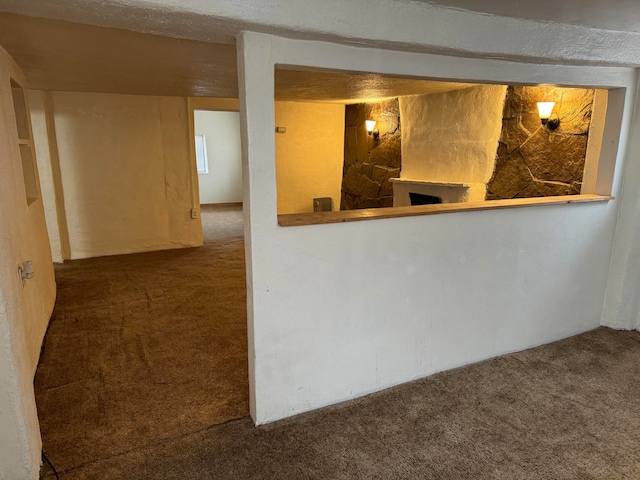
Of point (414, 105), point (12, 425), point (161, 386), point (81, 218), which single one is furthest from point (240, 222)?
point (12, 425)

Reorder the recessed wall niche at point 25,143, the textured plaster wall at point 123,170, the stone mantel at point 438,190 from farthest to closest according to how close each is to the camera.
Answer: the textured plaster wall at point 123,170 → the stone mantel at point 438,190 → the recessed wall niche at point 25,143

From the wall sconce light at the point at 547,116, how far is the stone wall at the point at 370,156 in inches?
74.5

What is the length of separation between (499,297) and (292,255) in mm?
1431

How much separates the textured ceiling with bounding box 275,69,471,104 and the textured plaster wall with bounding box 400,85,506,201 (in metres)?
0.16

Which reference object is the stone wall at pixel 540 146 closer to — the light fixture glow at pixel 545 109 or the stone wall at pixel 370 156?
the light fixture glow at pixel 545 109

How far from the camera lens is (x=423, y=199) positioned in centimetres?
449

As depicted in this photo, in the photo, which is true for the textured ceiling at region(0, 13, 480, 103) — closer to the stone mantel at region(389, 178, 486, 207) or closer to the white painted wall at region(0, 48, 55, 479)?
the white painted wall at region(0, 48, 55, 479)

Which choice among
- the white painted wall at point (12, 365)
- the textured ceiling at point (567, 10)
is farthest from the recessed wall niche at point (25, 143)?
the textured ceiling at point (567, 10)

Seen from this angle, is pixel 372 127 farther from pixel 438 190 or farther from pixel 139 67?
pixel 139 67

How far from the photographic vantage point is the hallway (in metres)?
1.97

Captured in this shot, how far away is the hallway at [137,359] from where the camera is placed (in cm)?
197

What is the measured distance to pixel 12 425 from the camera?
4.99 feet

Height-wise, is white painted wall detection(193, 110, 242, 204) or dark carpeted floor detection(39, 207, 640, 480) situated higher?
white painted wall detection(193, 110, 242, 204)

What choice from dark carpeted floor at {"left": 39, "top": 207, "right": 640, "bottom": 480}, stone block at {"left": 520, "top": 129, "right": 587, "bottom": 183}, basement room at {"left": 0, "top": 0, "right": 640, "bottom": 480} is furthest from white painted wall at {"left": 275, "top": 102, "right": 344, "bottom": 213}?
dark carpeted floor at {"left": 39, "top": 207, "right": 640, "bottom": 480}
